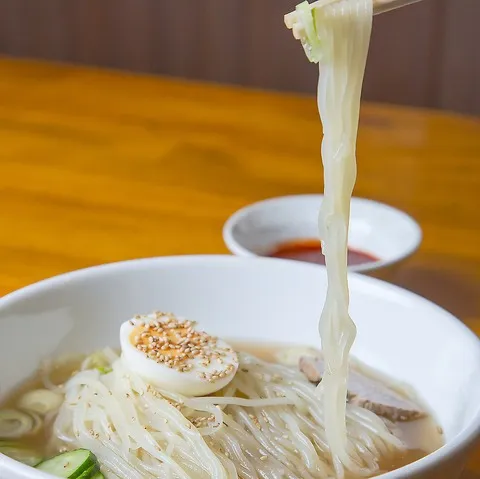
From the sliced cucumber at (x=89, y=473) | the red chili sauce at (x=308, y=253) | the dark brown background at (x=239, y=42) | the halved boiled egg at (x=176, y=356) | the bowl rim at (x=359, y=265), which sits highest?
the dark brown background at (x=239, y=42)

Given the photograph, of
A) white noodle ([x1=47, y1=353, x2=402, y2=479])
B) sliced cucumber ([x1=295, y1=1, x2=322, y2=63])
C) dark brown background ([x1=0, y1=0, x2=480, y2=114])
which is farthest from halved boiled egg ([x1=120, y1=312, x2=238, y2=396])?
dark brown background ([x1=0, y1=0, x2=480, y2=114])

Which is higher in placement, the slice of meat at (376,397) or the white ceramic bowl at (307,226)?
the white ceramic bowl at (307,226)

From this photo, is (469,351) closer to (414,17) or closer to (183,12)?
(414,17)

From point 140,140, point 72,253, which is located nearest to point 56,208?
point 72,253

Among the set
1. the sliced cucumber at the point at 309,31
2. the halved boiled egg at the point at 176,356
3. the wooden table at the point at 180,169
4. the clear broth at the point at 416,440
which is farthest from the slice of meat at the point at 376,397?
the sliced cucumber at the point at 309,31

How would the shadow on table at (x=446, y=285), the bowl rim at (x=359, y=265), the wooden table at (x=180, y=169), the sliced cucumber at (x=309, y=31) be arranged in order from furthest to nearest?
the wooden table at (x=180, y=169) → the shadow on table at (x=446, y=285) → the bowl rim at (x=359, y=265) → the sliced cucumber at (x=309, y=31)

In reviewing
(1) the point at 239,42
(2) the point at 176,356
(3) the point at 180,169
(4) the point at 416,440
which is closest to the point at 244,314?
(2) the point at 176,356

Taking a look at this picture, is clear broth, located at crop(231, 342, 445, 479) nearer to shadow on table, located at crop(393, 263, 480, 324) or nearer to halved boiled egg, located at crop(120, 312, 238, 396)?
halved boiled egg, located at crop(120, 312, 238, 396)

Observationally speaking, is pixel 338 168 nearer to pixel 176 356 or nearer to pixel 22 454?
pixel 176 356

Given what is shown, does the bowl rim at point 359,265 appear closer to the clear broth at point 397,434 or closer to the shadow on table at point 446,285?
the shadow on table at point 446,285
